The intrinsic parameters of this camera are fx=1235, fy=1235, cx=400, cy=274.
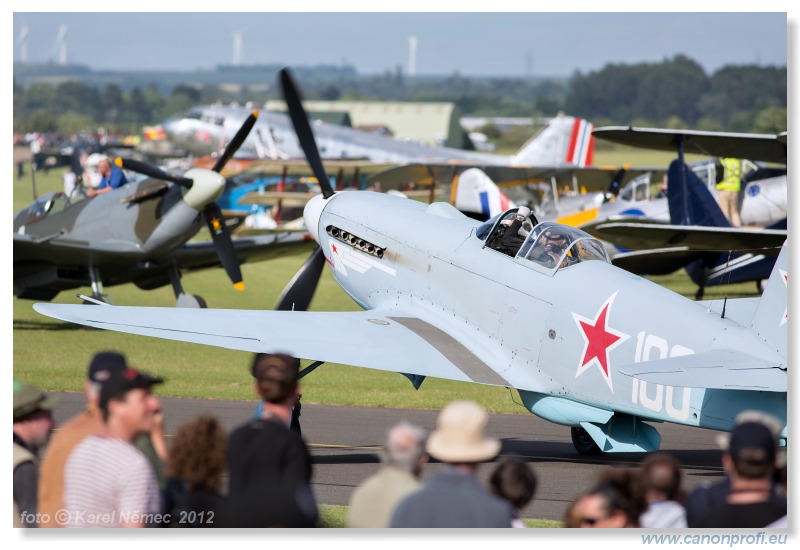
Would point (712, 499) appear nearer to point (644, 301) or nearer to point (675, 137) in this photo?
point (644, 301)

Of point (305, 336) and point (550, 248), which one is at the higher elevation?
point (550, 248)

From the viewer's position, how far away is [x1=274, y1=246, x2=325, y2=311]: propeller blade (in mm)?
12859

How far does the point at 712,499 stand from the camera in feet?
18.8

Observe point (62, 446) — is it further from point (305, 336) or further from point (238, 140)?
point (238, 140)

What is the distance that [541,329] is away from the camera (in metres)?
9.67

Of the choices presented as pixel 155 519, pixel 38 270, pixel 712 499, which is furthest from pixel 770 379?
pixel 38 270

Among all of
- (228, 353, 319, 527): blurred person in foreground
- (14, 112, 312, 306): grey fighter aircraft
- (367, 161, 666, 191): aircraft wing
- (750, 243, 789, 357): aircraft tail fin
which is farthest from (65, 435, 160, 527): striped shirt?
(367, 161, 666, 191): aircraft wing

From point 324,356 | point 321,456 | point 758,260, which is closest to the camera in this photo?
point 324,356

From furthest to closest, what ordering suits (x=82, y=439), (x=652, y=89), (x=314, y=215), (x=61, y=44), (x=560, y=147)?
(x=560, y=147)
(x=652, y=89)
(x=314, y=215)
(x=61, y=44)
(x=82, y=439)

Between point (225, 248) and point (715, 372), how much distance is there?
36.3 ft

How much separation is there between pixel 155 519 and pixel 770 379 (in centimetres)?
433

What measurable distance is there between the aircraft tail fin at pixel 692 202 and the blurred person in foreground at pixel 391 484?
53.5 ft

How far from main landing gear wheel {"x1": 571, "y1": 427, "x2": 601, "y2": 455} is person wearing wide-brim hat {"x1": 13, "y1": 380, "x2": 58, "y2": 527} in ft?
19.0

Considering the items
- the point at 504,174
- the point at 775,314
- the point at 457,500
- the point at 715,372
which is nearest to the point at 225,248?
the point at 775,314
